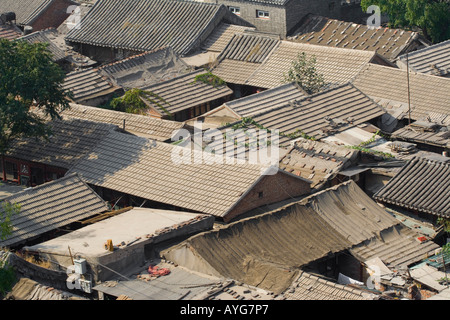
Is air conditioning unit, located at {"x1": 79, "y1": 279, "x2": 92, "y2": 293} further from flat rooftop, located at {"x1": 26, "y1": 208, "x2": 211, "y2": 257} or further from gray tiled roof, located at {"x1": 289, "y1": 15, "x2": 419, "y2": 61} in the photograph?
gray tiled roof, located at {"x1": 289, "y1": 15, "x2": 419, "y2": 61}

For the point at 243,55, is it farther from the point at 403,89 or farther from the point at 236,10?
the point at 403,89

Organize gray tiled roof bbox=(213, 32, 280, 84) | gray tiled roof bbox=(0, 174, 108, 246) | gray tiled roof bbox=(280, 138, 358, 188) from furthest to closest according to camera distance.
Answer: gray tiled roof bbox=(213, 32, 280, 84) < gray tiled roof bbox=(280, 138, 358, 188) < gray tiled roof bbox=(0, 174, 108, 246)

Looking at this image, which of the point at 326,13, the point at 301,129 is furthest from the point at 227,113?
the point at 326,13

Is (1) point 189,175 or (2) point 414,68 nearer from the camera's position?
(1) point 189,175

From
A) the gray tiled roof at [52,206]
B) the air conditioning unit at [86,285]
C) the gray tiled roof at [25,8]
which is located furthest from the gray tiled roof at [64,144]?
the gray tiled roof at [25,8]

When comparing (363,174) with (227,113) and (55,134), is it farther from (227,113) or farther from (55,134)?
(55,134)

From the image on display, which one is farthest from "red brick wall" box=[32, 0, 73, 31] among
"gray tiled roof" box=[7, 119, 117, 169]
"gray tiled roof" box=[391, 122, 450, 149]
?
"gray tiled roof" box=[391, 122, 450, 149]

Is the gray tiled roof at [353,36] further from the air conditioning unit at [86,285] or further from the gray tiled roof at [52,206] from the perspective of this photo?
the air conditioning unit at [86,285]
